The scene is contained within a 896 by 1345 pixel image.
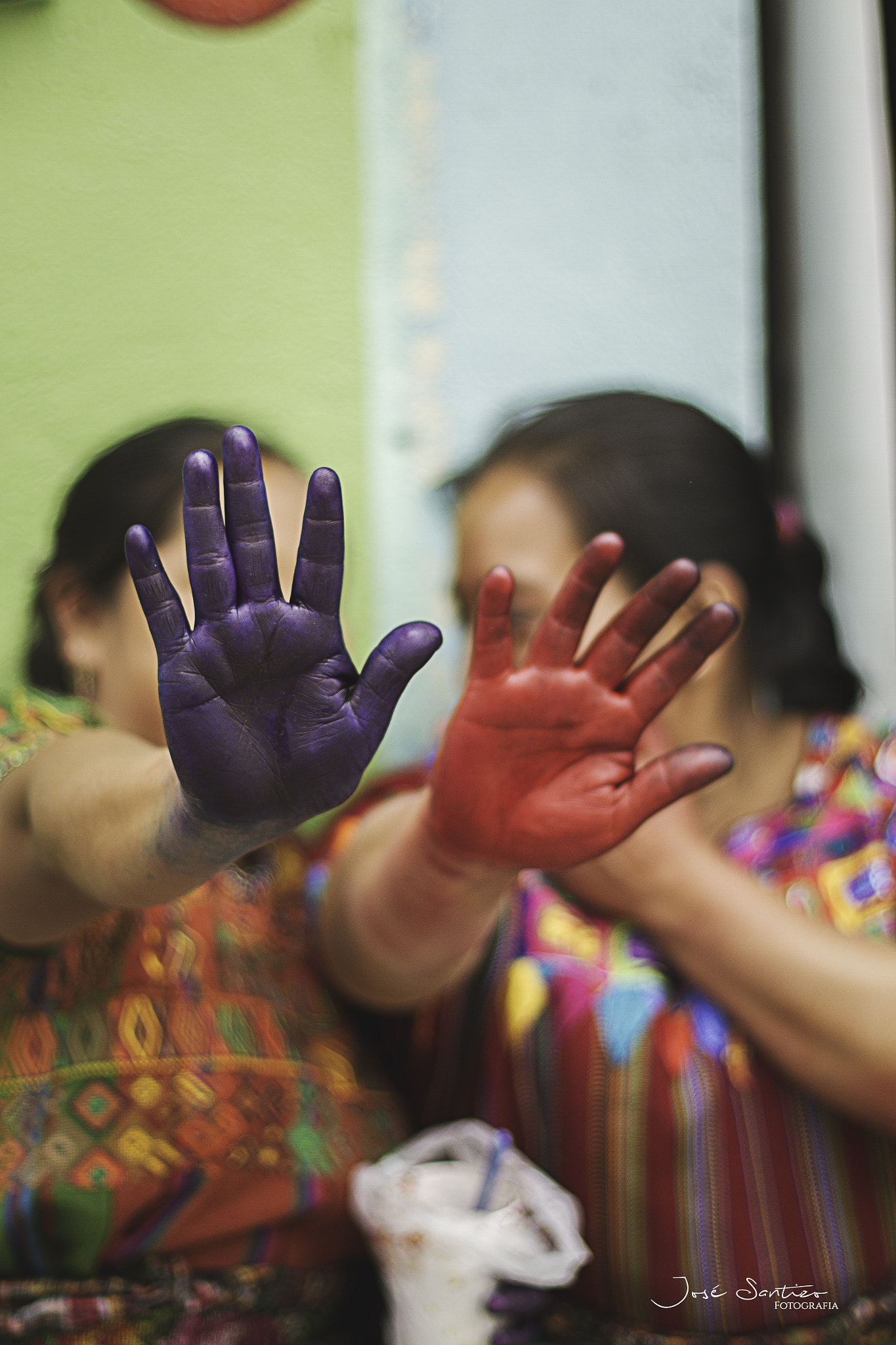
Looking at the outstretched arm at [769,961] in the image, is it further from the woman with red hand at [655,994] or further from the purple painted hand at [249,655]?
the purple painted hand at [249,655]

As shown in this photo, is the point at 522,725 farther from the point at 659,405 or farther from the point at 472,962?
the point at 659,405

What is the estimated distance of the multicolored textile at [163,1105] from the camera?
781 mm

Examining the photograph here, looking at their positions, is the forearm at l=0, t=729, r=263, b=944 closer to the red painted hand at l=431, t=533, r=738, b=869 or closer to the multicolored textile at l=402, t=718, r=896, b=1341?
the red painted hand at l=431, t=533, r=738, b=869

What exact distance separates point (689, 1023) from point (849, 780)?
0.34m

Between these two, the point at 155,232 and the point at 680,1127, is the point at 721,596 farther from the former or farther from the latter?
the point at 155,232

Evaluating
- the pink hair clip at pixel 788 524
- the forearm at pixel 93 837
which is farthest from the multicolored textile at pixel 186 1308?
the pink hair clip at pixel 788 524

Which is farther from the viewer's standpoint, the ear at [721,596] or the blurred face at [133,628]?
the ear at [721,596]

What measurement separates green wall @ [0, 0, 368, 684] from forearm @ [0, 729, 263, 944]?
0.25 metres

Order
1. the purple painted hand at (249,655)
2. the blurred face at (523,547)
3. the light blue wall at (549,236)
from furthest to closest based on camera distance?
the light blue wall at (549,236), the blurred face at (523,547), the purple painted hand at (249,655)

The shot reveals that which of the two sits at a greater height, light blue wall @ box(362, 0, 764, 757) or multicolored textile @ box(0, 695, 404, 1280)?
light blue wall @ box(362, 0, 764, 757)

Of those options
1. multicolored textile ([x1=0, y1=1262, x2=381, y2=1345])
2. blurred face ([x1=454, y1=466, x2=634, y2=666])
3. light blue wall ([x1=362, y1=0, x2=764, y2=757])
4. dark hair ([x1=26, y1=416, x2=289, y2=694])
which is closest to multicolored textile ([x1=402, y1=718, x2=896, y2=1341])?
multicolored textile ([x1=0, y1=1262, x2=381, y2=1345])

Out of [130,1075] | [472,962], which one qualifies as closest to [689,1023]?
[472,962]

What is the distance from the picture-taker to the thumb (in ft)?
1.96

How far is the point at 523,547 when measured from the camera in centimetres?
109
